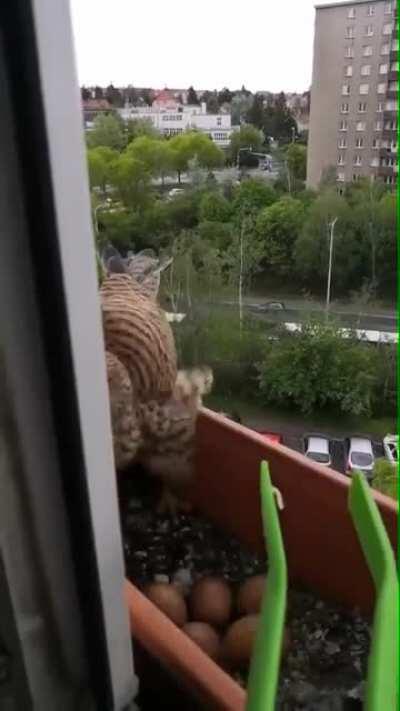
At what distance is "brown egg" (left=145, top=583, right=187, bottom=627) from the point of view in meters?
0.52

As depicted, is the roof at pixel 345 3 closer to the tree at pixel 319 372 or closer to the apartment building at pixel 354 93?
the apartment building at pixel 354 93

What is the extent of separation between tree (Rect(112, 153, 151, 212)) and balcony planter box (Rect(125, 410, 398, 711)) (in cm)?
19

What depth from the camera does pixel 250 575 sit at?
1.88 ft

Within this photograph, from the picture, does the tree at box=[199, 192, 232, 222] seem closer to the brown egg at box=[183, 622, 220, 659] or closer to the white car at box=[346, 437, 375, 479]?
the white car at box=[346, 437, 375, 479]

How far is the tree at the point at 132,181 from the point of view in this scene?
49cm

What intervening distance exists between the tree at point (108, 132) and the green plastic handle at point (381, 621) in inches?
12.0

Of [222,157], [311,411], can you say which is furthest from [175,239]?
[311,411]

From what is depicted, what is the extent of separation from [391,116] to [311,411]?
0.24 metres

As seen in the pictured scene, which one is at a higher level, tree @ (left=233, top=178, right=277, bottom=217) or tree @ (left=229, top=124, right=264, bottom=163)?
tree @ (left=229, top=124, right=264, bottom=163)

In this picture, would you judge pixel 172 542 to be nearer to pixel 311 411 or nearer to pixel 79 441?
pixel 311 411

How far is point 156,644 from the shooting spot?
446mm

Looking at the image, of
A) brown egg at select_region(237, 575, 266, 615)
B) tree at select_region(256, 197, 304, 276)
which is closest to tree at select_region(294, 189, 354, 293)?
tree at select_region(256, 197, 304, 276)

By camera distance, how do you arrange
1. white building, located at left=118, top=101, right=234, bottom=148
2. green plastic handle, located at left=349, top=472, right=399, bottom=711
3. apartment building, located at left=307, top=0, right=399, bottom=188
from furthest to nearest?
white building, located at left=118, top=101, right=234, bottom=148
apartment building, located at left=307, top=0, right=399, bottom=188
green plastic handle, located at left=349, top=472, right=399, bottom=711

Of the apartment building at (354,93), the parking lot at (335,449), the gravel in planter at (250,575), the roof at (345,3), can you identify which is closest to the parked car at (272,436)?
the parking lot at (335,449)
